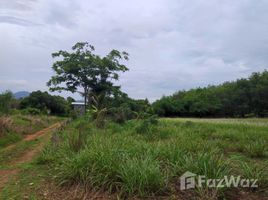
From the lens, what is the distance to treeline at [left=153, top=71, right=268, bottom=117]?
182 ft

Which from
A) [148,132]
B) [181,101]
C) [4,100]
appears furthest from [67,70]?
[181,101]

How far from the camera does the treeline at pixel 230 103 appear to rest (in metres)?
55.4

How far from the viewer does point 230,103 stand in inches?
2340

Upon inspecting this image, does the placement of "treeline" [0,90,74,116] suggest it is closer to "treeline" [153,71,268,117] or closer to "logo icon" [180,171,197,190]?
"treeline" [153,71,268,117]

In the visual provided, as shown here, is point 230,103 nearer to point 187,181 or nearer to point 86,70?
point 86,70

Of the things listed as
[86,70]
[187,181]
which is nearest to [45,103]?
[86,70]

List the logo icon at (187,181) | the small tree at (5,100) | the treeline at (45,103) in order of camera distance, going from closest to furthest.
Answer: the logo icon at (187,181)
the small tree at (5,100)
the treeline at (45,103)

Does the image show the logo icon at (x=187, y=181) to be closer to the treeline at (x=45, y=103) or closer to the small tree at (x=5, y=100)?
the small tree at (x=5, y=100)

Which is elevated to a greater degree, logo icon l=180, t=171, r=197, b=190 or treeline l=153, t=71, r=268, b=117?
treeline l=153, t=71, r=268, b=117

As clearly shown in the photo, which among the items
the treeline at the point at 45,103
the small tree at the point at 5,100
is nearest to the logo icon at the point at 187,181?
the small tree at the point at 5,100

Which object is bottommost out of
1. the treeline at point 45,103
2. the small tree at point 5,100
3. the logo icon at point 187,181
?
the logo icon at point 187,181

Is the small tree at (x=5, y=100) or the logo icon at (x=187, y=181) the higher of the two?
the small tree at (x=5, y=100)

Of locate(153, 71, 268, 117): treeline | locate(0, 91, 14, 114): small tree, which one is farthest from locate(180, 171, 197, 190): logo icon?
locate(153, 71, 268, 117): treeline

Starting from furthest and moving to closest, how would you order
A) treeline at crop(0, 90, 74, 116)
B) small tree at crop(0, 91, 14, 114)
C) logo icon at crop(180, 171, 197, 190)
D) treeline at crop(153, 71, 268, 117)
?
treeline at crop(153, 71, 268, 117) < treeline at crop(0, 90, 74, 116) < small tree at crop(0, 91, 14, 114) < logo icon at crop(180, 171, 197, 190)
